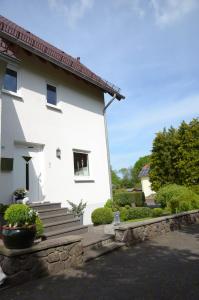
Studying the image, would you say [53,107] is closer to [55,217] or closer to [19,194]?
[19,194]

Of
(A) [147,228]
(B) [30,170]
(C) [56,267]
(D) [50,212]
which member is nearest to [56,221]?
(D) [50,212]

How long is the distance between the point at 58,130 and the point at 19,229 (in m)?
5.78

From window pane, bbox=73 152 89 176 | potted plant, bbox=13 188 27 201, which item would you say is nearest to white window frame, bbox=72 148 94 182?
window pane, bbox=73 152 89 176

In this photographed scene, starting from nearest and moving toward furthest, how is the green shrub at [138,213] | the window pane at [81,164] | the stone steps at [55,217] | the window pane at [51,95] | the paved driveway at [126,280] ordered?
1. the paved driveway at [126,280]
2. the stone steps at [55,217]
3. the window pane at [51,95]
4. the window pane at [81,164]
5. the green shrub at [138,213]

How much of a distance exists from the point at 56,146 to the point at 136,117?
8800 mm

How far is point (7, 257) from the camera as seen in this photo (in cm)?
439

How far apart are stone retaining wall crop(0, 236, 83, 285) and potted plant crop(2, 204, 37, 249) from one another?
15 cm

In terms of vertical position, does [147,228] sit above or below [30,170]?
below

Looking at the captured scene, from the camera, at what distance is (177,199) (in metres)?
12.5

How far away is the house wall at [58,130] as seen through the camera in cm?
827

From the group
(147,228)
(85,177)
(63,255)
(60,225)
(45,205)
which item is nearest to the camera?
(63,255)

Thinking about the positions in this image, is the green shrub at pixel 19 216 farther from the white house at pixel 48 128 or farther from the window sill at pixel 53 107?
→ the window sill at pixel 53 107

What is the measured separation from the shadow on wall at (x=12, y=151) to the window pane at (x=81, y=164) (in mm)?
2226

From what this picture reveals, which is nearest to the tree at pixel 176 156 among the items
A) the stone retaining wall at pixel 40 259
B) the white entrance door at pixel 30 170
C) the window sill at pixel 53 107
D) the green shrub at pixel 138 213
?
the green shrub at pixel 138 213
